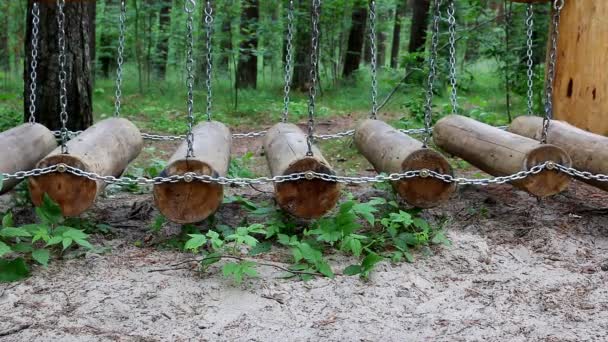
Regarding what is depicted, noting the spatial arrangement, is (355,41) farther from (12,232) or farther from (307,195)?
(12,232)

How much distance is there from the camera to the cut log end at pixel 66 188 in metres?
4.30

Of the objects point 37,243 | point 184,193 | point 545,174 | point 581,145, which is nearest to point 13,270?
point 37,243

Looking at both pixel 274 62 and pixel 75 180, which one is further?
pixel 274 62

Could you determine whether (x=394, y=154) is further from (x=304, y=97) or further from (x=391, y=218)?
(x=304, y=97)

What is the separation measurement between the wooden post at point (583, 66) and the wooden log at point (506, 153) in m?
1.00

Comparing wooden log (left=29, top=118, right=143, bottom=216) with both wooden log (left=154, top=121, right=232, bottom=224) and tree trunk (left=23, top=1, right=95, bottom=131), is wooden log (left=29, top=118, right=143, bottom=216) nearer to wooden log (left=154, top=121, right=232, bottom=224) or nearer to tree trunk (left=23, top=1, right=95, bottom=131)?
wooden log (left=154, top=121, right=232, bottom=224)

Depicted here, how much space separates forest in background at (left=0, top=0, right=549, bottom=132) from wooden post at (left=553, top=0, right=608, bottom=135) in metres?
1.43

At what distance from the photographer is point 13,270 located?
3.97m

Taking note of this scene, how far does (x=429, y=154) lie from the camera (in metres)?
4.62

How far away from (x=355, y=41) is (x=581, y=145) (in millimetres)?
11054

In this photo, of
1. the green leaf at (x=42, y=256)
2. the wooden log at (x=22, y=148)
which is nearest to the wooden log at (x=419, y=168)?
the green leaf at (x=42, y=256)

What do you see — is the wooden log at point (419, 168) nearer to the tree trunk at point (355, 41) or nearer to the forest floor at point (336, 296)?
the forest floor at point (336, 296)

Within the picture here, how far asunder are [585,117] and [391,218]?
244 cm

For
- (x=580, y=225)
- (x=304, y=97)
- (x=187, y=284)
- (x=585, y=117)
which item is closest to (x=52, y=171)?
(x=187, y=284)
